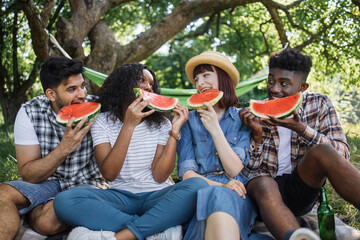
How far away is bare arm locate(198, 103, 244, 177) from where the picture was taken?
2.80 meters

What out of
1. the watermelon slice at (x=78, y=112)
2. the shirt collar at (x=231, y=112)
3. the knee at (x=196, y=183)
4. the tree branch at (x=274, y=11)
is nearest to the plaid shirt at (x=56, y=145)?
the watermelon slice at (x=78, y=112)

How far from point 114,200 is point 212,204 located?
0.94 meters

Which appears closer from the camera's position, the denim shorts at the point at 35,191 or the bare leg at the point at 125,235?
the bare leg at the point at 125,235

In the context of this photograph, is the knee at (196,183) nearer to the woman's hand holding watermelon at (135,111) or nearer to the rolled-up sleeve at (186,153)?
the rolled-up sleeve at (186,153)

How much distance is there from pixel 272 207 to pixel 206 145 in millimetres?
840

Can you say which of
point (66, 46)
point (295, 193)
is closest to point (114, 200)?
point (295, 193)

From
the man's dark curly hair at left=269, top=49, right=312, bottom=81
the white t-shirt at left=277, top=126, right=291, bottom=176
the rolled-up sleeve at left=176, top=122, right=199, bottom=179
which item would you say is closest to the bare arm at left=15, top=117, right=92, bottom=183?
the rolled-up sleeve at left=176, top=122, right=199, bottom=179

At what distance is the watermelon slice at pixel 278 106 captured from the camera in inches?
106

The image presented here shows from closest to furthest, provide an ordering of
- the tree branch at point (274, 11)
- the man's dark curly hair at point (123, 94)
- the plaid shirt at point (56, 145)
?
the plaid shirt at point (56, 145)
the man's dark curly hair at point (123, 94)
the tree branch at point (274, 11)

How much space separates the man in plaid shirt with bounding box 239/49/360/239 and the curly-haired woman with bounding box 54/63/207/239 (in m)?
0.58

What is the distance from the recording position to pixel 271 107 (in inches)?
115

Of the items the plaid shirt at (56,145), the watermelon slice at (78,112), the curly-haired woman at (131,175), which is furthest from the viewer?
the plaid shirt at (56,145)

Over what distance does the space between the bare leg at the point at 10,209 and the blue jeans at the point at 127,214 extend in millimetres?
341

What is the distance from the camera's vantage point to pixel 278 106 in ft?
9.45
